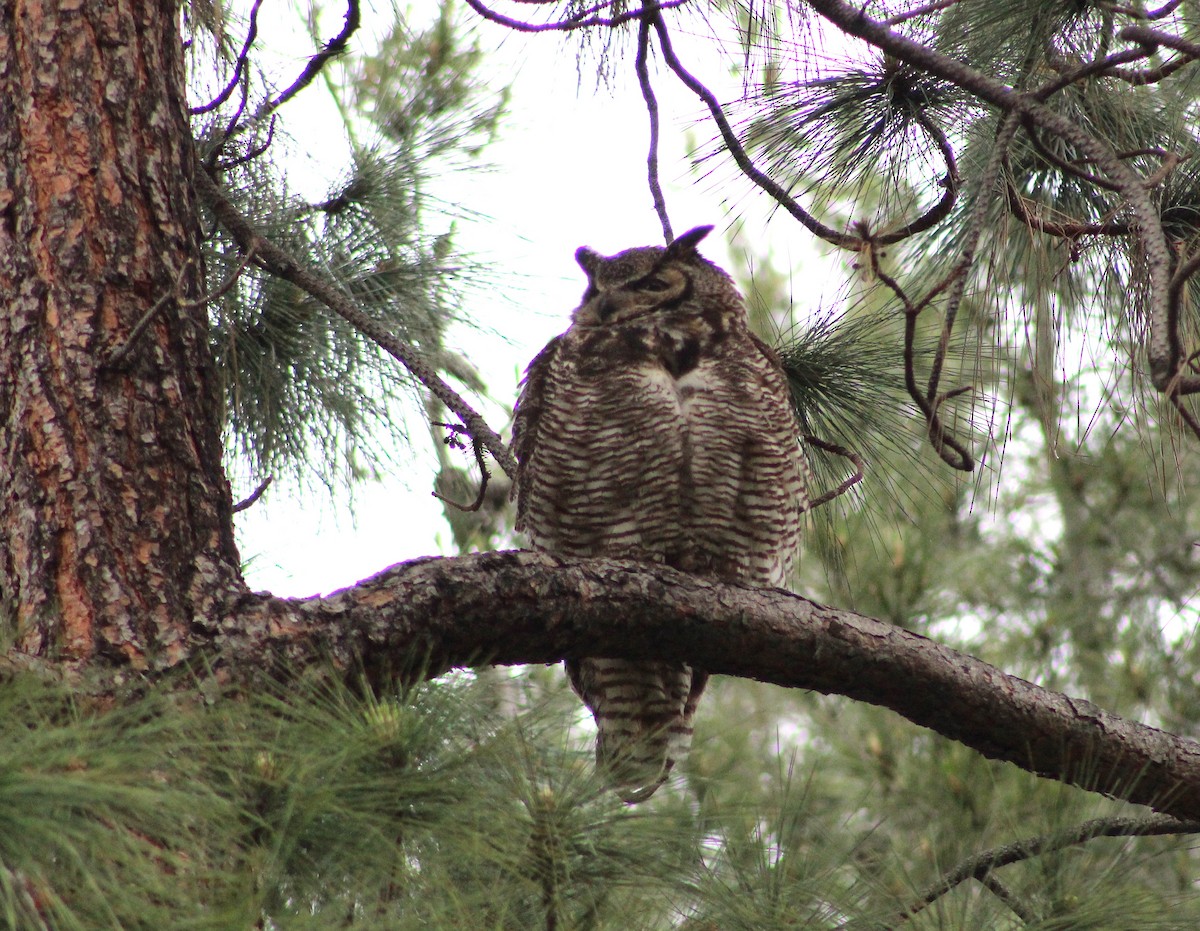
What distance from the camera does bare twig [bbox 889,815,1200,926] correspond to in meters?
1.75

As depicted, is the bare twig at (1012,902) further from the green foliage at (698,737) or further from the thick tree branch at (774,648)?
the thick tree branch at (774,648)

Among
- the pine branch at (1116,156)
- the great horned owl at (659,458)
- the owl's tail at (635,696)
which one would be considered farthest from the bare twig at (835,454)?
the pine branch at (1116,156)

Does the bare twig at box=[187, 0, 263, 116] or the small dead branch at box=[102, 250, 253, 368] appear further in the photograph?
the bare twig at box=[187, 0, 263, 116]

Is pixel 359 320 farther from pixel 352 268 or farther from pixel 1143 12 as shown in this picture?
pixel 1143 12

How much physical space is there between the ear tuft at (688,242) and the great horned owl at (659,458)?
6.0 inches

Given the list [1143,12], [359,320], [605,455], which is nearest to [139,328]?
[359,320]

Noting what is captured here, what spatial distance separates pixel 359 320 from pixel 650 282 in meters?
1.09

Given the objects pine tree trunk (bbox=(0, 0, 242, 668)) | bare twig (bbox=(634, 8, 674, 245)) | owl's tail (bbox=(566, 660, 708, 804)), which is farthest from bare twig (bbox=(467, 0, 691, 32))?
owl's tail (bbox=(566, 660, 708, 804))

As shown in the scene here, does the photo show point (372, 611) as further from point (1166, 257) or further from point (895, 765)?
point (895, 765)

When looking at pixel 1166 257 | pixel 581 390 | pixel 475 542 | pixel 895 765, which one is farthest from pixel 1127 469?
pixel 1166 257

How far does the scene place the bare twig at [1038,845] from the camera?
5.76ft

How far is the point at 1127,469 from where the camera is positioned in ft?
22.7

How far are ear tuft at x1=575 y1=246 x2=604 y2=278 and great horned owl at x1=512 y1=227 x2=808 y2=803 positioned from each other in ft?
0.81

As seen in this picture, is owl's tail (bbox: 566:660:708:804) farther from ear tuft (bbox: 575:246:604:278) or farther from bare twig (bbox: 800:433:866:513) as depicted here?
ear tuft (bbox: 575:246:604:278)
